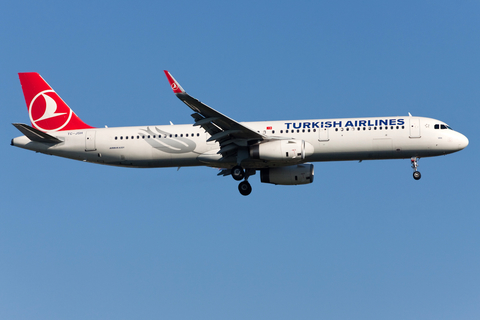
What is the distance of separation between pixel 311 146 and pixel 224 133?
220 inches

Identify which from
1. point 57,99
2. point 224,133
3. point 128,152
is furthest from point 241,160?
point 57,99

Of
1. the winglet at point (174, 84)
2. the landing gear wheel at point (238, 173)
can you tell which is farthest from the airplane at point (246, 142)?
the winglet at point (174, 84)

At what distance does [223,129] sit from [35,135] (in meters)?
13.2

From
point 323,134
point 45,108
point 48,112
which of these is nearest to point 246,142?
point 323,134

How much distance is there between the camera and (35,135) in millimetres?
42094

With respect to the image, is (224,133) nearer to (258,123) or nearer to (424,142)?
(258,123)

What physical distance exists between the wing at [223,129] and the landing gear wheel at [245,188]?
8.41 feet

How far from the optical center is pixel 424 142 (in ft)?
130

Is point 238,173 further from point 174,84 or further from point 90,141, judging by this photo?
point 90,141

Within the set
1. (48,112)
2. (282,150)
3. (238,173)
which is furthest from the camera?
(48,112)

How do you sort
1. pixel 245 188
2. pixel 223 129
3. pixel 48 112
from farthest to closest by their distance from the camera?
pixel 48 112 → pixel 245 188 → pixel 223 129

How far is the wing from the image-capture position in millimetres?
36659

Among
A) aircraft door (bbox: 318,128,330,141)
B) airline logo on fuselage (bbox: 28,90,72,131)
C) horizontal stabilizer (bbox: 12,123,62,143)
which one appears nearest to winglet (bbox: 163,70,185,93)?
aircraft door (bbox: 318,128,330,141)

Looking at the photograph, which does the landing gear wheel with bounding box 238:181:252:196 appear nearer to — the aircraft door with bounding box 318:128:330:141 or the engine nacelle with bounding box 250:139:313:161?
the engine nacelle with bounding box 250:139:313:161
